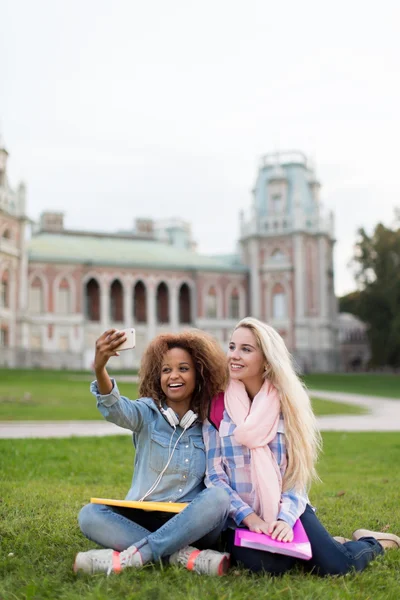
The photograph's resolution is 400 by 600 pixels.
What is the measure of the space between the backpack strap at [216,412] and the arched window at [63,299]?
47326mm

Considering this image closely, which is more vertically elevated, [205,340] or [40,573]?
[205,340]

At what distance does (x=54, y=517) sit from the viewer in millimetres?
5523

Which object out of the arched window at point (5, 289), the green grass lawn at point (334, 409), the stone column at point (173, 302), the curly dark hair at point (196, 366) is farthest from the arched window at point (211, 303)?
the curly dark hair at point (196, 366)

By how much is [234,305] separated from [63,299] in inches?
524

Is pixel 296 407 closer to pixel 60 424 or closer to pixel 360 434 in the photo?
pixel 360 434

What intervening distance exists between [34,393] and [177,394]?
64.8 ft

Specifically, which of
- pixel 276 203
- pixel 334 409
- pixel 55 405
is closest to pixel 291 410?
pixel 55 405

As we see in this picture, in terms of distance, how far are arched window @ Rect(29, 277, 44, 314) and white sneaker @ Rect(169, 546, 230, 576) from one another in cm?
4732

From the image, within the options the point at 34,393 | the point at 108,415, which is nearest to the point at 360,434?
the point at 108,415

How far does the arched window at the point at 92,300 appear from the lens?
52.9m

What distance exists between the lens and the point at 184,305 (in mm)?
56219

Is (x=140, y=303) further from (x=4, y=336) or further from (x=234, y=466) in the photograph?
(x=234, y=466)

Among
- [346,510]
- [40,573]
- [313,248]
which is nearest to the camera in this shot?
[40,573]

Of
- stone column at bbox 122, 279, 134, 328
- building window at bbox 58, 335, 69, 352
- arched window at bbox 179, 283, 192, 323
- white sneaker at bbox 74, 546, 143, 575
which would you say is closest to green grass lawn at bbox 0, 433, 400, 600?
white sneaker at bbox 74, 546, 143, 575
